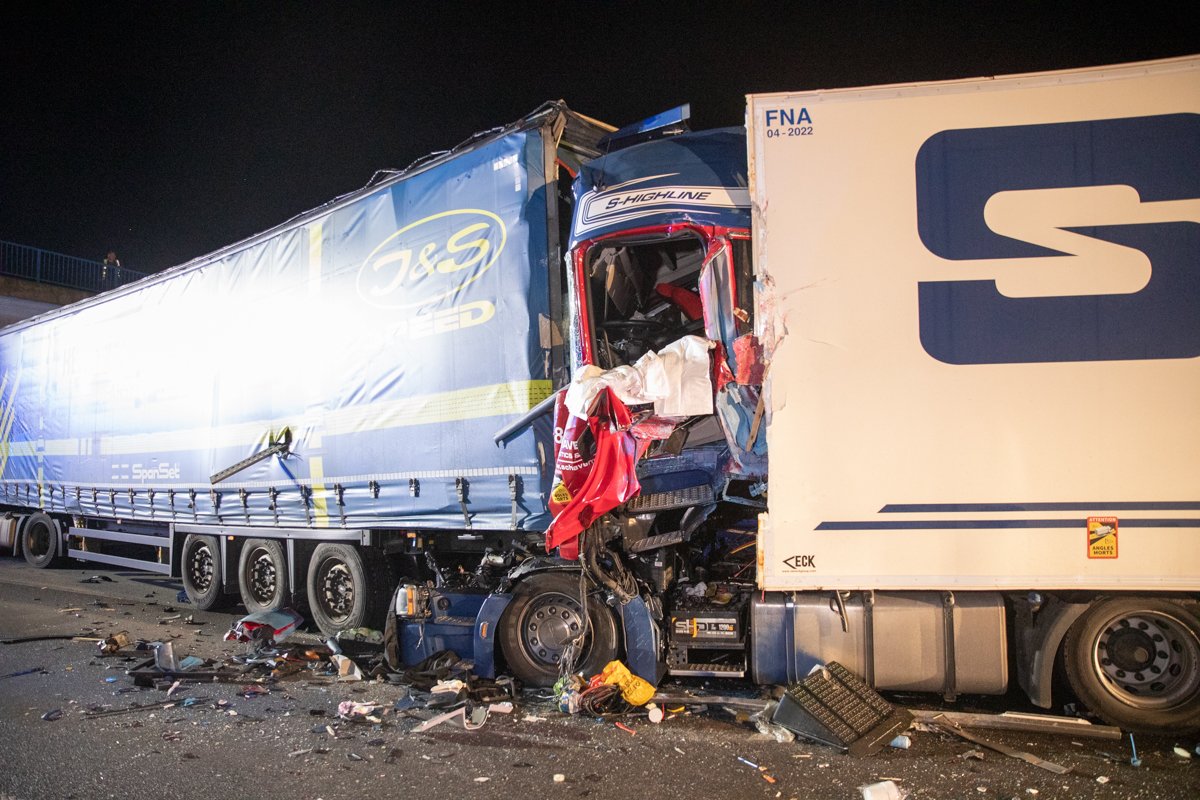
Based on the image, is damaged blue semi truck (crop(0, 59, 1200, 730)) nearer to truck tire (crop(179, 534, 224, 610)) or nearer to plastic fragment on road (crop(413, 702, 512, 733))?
plastic fragment on road (crop(413, 702, 512, 733))

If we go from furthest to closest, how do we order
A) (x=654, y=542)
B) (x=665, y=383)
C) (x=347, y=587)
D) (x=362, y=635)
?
(x=347, y=587), (x=362, y=635), (x=654, y=542), (x=665, y=383)

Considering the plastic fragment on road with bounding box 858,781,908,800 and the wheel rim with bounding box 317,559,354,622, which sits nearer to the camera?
the plastic fragment on road with bounding box 858,781,908,800

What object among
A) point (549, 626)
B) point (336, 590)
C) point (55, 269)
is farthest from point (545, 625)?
point (55, 269)

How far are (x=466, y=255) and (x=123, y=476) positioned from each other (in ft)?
24.5

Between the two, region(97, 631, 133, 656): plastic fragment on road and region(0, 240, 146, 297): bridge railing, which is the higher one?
region(0, 240, 146, 297): bridge railing

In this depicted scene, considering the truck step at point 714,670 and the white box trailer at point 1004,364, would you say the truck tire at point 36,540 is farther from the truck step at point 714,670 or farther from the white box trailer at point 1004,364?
the white box trailer at point 1004,364

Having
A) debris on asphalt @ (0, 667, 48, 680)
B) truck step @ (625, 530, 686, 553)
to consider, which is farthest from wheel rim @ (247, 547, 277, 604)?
truck step @ (625, 530, 686, 553)

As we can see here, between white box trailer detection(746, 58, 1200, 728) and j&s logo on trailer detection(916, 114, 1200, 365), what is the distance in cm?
1

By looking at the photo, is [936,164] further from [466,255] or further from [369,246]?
[369,246]

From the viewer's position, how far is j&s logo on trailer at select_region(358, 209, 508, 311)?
20.0 ft

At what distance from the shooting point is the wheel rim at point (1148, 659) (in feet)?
14.3

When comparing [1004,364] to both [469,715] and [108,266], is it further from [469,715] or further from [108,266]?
[108,266]

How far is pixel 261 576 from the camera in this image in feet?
27.9

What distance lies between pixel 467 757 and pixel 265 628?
3.72m
